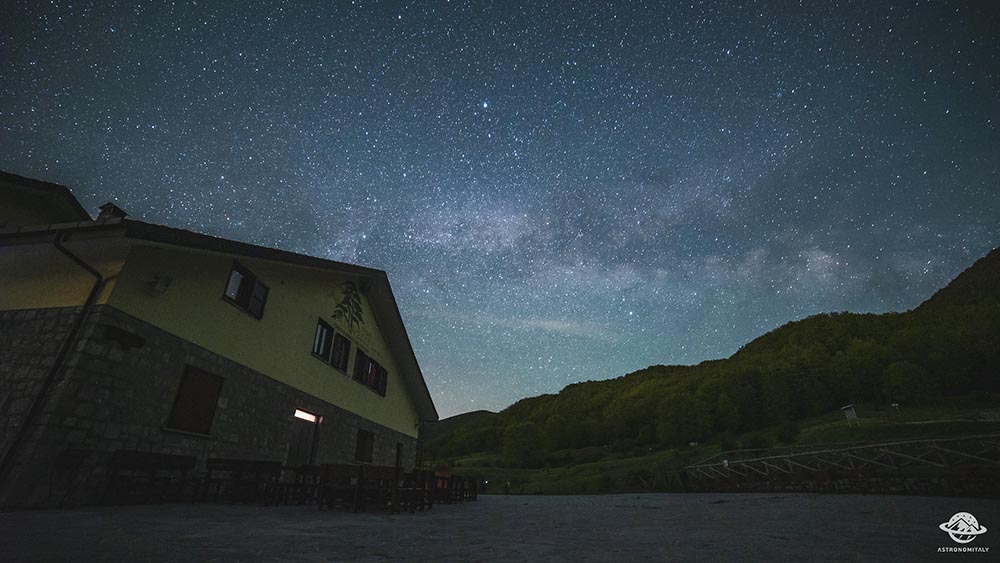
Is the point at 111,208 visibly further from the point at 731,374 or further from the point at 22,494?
the point at 731,374

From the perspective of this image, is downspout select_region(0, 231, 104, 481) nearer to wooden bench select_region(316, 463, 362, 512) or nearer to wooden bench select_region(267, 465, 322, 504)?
wooden bench select_region(267, 465, 322, 504)

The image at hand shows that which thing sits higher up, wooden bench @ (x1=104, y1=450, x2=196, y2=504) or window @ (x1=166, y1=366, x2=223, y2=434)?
window @ (x1=166, y1=366, x2=223, y2=434)

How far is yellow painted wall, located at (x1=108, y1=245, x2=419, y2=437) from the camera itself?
8.73 m

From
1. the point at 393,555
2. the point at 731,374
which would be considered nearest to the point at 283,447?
the point at 393,555

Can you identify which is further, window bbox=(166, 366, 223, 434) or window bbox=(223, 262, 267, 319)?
window bbox=(223, 262, 267, 319)

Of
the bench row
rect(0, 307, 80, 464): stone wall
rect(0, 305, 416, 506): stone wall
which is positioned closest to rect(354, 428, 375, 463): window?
rect(0, 305, 416, 506): stone wall

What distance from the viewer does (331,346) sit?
1556 cm

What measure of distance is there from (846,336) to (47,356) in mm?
116919

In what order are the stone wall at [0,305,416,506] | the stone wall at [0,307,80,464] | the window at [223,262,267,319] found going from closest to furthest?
the stone wall at [0,305,416,506]
the stone wall at [0,307,80,464]
the window at [223,262,267,319]

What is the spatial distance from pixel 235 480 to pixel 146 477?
165cm

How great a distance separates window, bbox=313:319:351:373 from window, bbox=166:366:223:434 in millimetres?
4296

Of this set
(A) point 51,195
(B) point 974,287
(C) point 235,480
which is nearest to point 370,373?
(C) point 235,480

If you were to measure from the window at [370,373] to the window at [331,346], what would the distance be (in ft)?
3.09

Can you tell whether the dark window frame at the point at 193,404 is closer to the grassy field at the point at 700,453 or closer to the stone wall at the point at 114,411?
the stone wall at the point at 114,411
